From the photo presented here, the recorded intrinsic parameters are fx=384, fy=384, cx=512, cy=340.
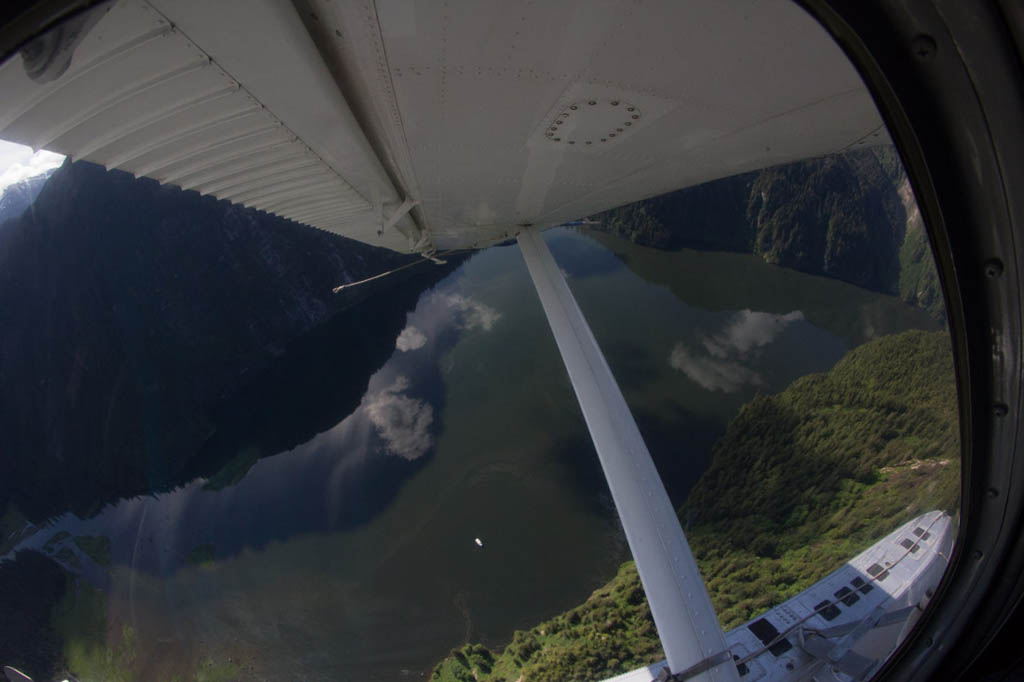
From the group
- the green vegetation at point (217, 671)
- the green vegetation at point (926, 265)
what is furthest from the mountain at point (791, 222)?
the green vegetation at point (217, 671)

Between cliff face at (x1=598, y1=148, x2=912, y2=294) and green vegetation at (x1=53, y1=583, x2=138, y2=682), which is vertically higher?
cliff face at (x1=598, y1=148, x2=912, y2=294)

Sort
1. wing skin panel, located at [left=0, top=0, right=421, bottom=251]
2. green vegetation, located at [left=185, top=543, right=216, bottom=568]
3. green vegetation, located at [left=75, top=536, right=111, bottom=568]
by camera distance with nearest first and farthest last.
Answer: wing skin panel, located at [left=0, top=0, right=421, bottom=251] → green vegetation, located at [left=185, top=543, right=216, bottom=568] → green vegetation, located at [left=75, top=536, right=111, bottom=568]

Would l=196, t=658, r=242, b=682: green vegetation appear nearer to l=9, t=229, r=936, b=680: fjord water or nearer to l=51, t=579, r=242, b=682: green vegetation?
l=51, t=579, r=242, b=682: green vegetation

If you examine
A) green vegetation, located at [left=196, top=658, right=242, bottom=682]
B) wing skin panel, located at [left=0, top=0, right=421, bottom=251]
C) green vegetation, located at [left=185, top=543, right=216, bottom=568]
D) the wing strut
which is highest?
wing skin panel, located at [left=0, top=0, right=421, bottom=251]

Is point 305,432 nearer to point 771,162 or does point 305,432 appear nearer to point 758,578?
A: point 758,578

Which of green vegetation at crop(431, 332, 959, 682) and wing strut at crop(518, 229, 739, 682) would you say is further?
green vegetation at crop(431, 332, 959, 682)

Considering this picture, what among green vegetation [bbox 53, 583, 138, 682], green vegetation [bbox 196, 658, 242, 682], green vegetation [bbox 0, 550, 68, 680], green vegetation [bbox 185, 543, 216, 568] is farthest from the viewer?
green vegetation [bbox 185, 543, 216, 568]

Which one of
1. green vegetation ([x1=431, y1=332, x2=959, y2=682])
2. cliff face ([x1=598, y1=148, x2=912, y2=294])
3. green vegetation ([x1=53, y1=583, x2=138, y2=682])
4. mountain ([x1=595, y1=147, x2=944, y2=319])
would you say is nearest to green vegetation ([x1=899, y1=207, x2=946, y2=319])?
green vegetation ([x1=431, y1=332, x2=959, y2=682])
